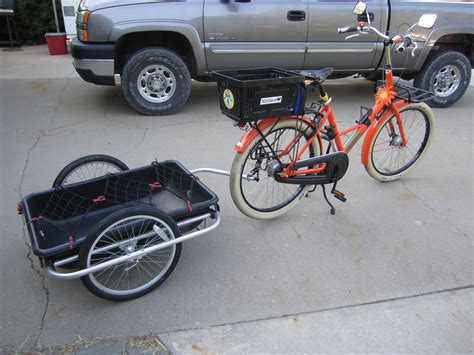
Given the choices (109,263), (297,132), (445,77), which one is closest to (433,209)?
(297,132)

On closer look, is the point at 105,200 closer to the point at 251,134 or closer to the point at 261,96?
the point at 251,134

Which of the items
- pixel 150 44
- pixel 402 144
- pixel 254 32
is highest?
pixel 254 32

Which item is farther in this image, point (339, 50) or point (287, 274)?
point (339, 50)

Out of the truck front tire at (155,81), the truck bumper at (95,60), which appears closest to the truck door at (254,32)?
the truck front tire at (155,81)

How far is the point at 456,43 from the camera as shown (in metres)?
6.42

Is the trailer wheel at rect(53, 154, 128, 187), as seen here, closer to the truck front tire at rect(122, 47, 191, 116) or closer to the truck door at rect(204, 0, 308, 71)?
the truck front tire at rect(122, 47, 191, 116)

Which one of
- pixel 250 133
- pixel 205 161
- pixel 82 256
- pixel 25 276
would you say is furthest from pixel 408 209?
pixel 25 276

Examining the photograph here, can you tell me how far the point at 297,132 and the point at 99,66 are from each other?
3271 mm

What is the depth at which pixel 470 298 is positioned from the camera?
105 inches

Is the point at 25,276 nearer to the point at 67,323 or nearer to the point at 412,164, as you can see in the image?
the point at 67,323

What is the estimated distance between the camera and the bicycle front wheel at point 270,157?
3.02 m

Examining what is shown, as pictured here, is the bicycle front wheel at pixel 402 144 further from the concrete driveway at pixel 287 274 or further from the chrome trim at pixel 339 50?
the chrome trim at pixel 339 50

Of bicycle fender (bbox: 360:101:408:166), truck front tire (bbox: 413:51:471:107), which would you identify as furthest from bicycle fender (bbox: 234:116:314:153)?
truck front tire (bbox: 413:51:471:107)

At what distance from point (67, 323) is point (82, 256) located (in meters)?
0.44
